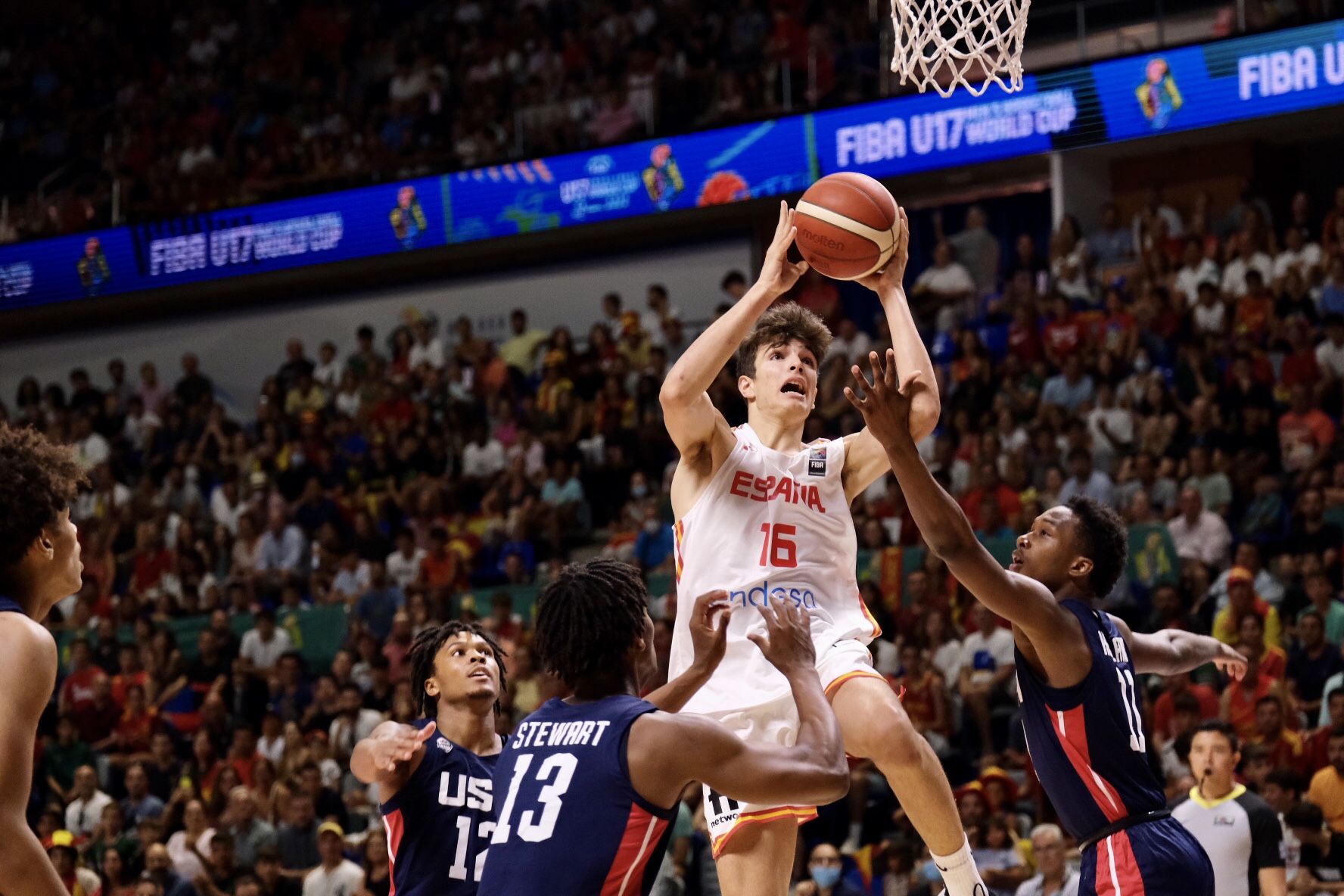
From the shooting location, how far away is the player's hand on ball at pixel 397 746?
4855 millimetres

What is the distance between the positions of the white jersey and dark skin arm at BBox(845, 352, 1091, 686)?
0.74 m

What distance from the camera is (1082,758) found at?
5410 millimetres

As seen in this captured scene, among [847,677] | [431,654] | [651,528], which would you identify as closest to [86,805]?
[651,528]

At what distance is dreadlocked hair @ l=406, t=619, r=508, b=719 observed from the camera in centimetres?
568

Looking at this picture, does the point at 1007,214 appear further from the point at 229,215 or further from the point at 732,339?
the point at 732,339

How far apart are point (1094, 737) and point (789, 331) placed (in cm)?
177

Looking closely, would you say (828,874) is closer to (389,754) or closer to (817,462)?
(817,462)

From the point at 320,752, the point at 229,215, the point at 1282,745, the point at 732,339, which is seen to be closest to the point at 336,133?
A: the point at 229,215

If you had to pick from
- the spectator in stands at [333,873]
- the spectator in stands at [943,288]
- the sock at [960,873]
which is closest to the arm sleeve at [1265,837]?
the sock at [960,873]

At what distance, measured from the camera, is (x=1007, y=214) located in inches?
719

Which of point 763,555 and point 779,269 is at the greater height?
point 779,269

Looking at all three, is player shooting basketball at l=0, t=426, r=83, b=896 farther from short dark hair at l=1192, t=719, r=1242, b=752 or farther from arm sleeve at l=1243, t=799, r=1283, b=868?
arm sleeve at l=1243, t=799, r=1283, b=868

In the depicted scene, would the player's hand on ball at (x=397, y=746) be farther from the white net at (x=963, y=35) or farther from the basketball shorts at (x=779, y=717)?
the white net at (x=963, y=35)

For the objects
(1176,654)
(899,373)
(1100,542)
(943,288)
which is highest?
(943,288)
